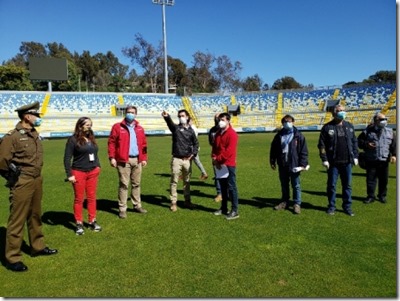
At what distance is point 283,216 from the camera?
21.0ft

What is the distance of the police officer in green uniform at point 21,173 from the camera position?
430 centimetres

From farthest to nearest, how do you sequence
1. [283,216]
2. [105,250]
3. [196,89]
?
[196,89] → [283,216] → [105,250]

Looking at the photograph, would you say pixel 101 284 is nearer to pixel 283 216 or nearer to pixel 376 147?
pixel 283 216

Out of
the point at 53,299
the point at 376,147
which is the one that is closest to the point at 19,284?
the point at 53,299


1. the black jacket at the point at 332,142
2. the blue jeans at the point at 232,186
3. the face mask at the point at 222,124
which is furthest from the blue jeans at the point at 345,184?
the face mask at the point at 222,124

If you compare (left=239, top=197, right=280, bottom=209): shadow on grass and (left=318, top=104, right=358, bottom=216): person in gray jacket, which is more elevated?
(left=318, top=104, right=358, bottom=216): person in gray jacket

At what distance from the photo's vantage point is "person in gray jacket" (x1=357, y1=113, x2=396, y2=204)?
286 inches

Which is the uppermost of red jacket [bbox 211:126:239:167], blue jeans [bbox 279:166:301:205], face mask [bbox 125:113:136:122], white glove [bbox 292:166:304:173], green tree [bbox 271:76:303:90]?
green tree [bbox 271:76:303:90]

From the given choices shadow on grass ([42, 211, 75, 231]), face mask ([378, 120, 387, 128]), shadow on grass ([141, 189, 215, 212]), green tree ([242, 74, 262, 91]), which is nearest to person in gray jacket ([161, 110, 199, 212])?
shadow on grass ([141, 189, 215, 212])

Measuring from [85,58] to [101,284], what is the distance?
83072 millimetres

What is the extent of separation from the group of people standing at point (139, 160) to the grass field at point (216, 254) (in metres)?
0.33

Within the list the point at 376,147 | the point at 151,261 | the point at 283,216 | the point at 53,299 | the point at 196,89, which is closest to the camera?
the point at 53,299

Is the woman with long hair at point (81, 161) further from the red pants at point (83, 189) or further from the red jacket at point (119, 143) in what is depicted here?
the red jacket at point (119, 143)

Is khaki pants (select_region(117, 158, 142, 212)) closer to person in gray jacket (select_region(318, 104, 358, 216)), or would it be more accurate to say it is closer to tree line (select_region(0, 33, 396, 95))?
person in gray jacket (select_region(318, 104, 358, 216))
